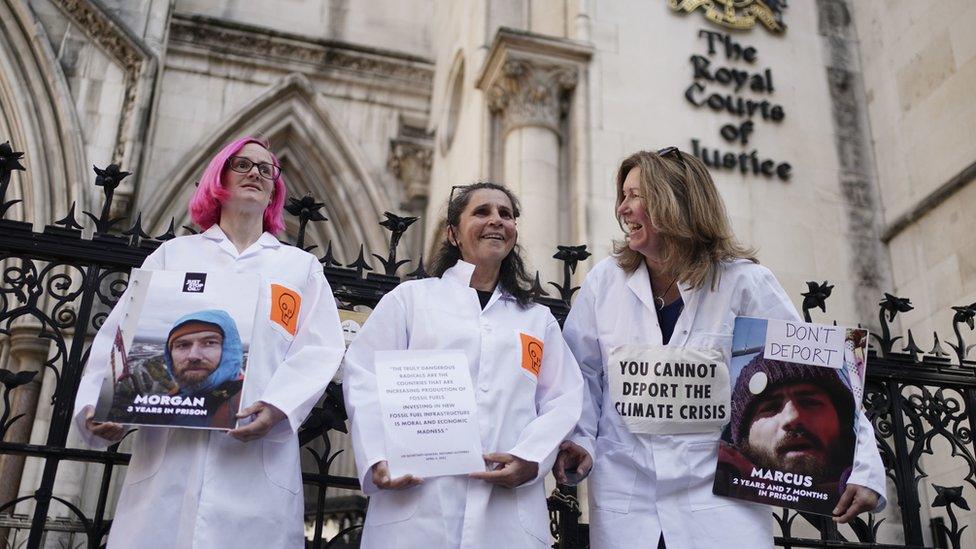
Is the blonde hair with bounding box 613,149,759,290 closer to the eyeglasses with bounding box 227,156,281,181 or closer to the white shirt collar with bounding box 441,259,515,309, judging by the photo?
the white shirt collar with bounding box 441,259,515,309

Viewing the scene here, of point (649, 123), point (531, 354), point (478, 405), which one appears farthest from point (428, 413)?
point (649, 123)

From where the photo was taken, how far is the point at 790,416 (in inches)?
107

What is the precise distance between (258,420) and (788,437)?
1.61 metres

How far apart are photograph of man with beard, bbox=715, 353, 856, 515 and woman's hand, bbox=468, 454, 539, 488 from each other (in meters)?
0.57

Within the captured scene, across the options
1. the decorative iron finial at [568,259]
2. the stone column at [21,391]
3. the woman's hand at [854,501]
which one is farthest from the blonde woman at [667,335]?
the stone column at [21,391]

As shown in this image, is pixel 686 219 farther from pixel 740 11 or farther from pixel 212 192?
pixel 740 11

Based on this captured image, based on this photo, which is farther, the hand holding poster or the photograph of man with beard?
the photograph of man with beard

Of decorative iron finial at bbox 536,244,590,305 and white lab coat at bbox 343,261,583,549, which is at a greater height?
decorative iron finial at bbox 536,244,590,305

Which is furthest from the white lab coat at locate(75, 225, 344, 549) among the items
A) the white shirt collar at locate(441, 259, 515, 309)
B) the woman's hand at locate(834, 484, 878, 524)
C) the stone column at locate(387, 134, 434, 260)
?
the stone column at locate(387, 134, 434, 260)

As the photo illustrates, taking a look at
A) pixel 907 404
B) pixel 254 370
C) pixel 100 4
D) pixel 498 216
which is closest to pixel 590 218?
pixel 907 404

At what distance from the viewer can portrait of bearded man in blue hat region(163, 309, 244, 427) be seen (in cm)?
244

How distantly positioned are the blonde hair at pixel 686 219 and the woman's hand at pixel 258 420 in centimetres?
133

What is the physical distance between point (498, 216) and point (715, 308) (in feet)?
2.59

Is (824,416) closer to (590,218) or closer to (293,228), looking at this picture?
(590,218)
